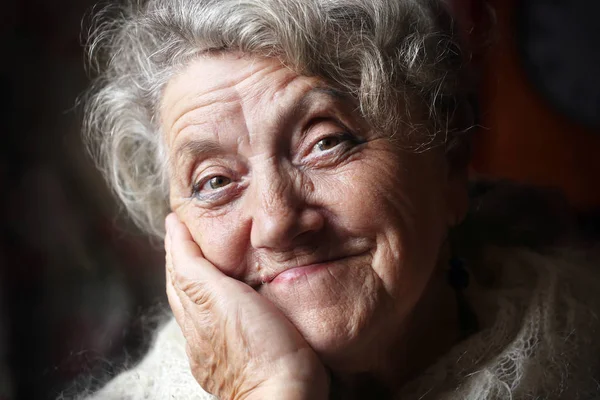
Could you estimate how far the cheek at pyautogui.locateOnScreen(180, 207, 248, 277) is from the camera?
44.6 inches

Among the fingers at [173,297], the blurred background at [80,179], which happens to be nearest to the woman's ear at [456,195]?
the blurred background at [80,179]

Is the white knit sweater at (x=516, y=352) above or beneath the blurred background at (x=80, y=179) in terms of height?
beneath

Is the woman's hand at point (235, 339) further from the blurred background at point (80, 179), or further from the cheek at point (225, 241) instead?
the blurred background at point (80, 179)

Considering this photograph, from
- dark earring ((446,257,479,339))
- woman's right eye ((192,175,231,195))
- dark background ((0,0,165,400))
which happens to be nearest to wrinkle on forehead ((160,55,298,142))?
woman's right eye ((192,175,231,195))

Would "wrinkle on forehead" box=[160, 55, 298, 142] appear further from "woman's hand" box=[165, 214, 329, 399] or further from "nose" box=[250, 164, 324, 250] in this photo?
"woman's hand" box=[165, 214, 329, 399]

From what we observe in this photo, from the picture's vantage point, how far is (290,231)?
106 centimetres

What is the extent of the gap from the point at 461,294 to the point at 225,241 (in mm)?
589

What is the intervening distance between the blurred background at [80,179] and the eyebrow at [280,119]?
0.38m

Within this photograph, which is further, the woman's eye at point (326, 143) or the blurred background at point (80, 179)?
the blurred background at point (80, 179)

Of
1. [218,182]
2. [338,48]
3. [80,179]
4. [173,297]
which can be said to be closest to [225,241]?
[218,182]

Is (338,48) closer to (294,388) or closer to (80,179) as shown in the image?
(294,388)

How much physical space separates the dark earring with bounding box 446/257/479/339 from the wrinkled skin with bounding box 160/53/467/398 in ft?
0.71

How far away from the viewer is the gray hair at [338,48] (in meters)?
1.12

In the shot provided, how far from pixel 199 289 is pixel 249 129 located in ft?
1.04
